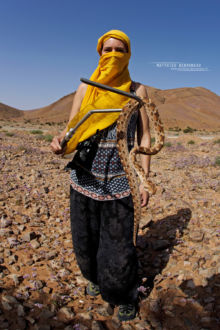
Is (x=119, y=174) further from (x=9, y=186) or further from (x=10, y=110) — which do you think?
(x=10, y=110)

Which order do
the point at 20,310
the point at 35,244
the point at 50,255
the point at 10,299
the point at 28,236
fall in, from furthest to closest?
1. the point at 28,236
2. the point at 35,244
3. the point at 50,255
4. the point at 10,299
5. the point at 20,310

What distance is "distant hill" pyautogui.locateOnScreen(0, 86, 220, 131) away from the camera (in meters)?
55.2

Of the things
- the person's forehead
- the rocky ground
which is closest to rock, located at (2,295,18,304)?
the rocky ground

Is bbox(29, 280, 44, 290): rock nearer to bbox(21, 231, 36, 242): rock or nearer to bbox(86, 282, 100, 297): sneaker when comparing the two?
bbox(86, 282, 100, 297): sneaker

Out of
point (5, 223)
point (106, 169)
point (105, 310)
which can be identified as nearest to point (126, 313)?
point (105, 310)

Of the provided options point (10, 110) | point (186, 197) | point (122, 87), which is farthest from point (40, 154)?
point (10, 110)

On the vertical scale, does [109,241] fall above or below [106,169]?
below

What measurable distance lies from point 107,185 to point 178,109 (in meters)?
67.2

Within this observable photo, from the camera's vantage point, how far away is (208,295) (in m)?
2.78

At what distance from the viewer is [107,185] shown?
2354 mm

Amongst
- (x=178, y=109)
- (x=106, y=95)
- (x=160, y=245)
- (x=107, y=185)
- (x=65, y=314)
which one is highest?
(x=178, y=109)

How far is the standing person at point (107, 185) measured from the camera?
7.25ft

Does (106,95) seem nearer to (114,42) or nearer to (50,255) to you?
(114,42)

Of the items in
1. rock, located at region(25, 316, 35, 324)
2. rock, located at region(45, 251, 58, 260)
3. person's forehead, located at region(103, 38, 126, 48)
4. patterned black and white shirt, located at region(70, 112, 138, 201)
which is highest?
person's forehead, located at region(103, 38, 126, 48)
